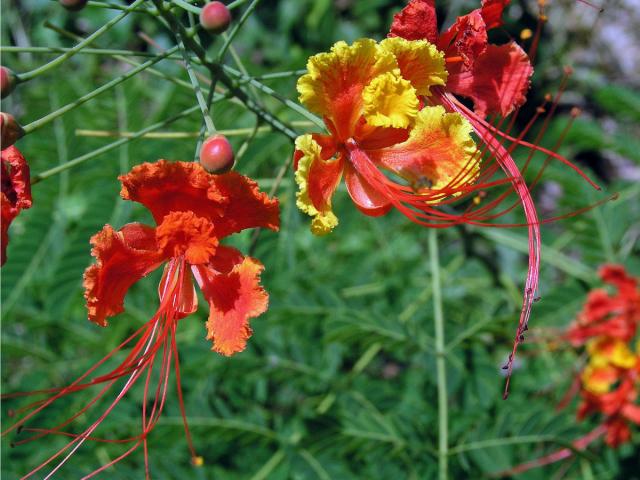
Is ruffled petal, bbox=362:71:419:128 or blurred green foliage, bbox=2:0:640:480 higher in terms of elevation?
ruffled petal, bbox=362:71:419:128

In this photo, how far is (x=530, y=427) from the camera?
2447 mm

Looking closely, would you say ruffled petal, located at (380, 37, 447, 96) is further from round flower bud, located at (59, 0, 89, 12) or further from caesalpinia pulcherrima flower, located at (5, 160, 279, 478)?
round flower bud, located at (59, 0, 89, 12)

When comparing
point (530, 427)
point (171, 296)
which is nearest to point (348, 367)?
point (530, 427)

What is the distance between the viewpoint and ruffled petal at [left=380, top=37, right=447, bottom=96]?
144cm

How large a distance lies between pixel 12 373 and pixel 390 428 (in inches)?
87.6

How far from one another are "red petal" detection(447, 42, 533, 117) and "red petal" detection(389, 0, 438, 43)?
153mm

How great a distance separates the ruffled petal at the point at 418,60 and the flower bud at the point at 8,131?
2.26ft

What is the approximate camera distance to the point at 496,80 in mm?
1621

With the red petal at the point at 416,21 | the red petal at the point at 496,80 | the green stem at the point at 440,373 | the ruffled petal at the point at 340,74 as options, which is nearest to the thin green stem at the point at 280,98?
the ruffled petal at the point at 340,74

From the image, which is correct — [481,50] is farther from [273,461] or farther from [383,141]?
[273,461]

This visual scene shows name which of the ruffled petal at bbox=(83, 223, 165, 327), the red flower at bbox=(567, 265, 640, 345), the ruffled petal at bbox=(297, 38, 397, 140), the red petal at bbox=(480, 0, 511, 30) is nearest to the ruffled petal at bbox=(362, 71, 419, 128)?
the ruffled petal at bbox=(297, 38, 397, 140)

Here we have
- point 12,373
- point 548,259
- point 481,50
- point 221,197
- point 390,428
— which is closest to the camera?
point 221,197

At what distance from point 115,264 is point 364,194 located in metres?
0.53

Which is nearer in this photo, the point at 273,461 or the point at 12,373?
the point at 273,461
